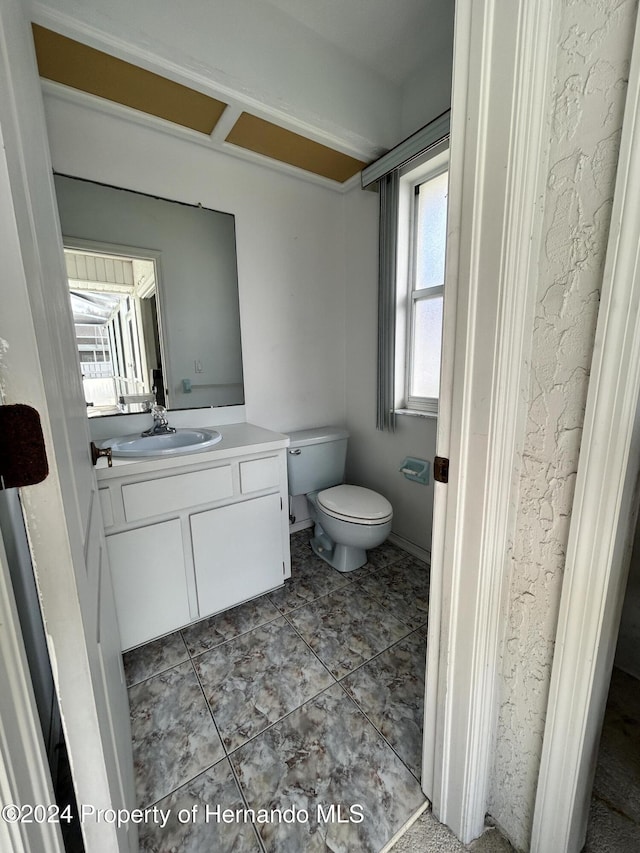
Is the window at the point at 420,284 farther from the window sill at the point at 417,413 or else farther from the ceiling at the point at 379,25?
the ceiling at the point at 379,25

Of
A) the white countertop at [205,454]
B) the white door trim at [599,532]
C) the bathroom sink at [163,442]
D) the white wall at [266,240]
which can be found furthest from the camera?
the white wall at [266,240]

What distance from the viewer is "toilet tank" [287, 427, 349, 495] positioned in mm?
2059

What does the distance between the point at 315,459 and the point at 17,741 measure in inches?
71.3

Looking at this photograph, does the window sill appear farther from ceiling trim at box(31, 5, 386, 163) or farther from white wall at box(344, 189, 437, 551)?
ceiling trim at box(31, 5, 386, 163)

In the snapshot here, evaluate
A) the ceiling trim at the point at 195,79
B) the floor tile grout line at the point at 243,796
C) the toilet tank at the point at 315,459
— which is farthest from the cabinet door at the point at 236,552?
the ceiling trim at the point at 195,79

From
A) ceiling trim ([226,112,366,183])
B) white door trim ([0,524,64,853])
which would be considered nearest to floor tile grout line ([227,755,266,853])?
white door trim ([0,524,64,853])

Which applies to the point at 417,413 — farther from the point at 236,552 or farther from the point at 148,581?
the point at 148,581

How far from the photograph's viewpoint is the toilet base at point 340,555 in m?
2.02

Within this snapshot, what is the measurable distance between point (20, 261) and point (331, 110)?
1.80 meters

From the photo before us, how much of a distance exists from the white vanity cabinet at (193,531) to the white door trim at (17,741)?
1033mm

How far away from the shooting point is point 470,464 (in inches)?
29.3

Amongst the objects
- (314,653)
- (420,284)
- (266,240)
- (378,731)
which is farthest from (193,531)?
(420,284)

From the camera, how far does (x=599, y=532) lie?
0.63 meters

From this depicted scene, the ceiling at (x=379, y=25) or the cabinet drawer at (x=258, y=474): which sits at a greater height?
the ceiling at (x=379, y=25)
